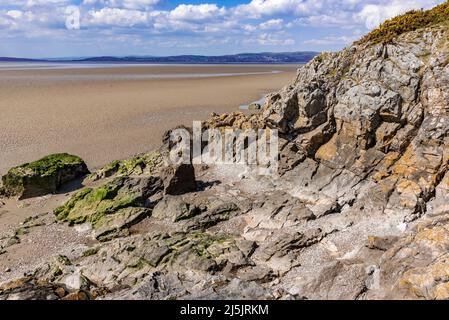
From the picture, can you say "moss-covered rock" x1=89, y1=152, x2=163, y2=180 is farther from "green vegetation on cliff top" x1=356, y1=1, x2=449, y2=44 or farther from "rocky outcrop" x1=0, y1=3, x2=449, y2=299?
"green vegetation on cliff top" x1=356, y1=1, x2=449, y2=44

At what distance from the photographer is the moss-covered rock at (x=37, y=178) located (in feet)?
91.0

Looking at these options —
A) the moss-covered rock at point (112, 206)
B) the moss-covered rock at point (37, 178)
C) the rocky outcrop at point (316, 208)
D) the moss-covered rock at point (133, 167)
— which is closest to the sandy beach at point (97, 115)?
the moss-covered rock at point (133, 167)

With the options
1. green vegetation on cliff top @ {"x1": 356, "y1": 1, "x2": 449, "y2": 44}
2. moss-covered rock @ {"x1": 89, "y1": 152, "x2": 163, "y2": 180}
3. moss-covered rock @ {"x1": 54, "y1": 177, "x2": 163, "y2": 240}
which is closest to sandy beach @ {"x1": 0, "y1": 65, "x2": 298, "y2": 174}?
moss-covered rock @ {"x1": 89, "y1": 152, "x2": 163, "y2": 180}

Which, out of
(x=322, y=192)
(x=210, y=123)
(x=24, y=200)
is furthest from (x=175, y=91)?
(x=322, y=192)

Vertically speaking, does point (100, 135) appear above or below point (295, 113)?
below

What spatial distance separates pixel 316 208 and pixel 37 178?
64.0ft

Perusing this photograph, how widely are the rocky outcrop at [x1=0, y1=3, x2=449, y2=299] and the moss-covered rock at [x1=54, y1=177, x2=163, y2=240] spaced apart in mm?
88

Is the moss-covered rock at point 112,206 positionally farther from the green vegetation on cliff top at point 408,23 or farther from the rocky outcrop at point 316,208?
the green vegetation on cliff top at point 408,23

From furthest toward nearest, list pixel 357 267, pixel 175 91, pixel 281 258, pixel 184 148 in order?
1. pixel 175 91
2. pixel 184 148
3. pixel 281 258
4. pixel 357 267

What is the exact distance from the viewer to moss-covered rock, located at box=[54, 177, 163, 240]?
2233 cm

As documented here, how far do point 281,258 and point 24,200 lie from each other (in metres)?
19.3

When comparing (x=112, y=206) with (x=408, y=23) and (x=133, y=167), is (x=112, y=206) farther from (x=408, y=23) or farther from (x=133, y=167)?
(x=408, y=23)

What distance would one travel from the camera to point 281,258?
56.6 feet

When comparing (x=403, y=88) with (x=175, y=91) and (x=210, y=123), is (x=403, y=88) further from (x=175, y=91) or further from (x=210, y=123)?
(x=175, y=91)
